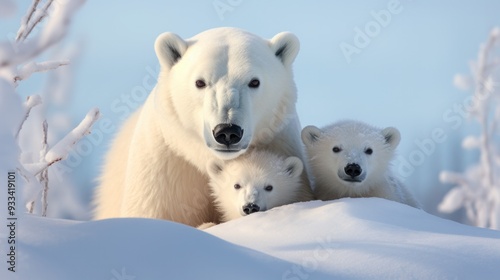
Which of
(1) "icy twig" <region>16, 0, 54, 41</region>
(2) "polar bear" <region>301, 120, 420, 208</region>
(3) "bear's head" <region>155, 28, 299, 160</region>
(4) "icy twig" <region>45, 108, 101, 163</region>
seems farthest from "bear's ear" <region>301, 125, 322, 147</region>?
(1) "icy twig" <region>16, 0, 54, 41</region>

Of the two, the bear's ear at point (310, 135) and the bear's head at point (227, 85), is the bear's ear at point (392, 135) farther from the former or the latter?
the bear's head at point (227, 85)

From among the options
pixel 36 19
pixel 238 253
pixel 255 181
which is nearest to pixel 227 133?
pixel 255 181

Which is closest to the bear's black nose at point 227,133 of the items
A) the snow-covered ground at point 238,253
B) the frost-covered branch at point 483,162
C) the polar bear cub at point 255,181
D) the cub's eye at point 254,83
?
the cub's eye at point 254,83

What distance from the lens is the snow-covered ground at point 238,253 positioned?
7.21ft

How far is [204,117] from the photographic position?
3.96 meters

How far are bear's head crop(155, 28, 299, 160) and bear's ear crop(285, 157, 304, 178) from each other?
0.68ft

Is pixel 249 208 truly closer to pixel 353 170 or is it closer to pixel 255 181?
pixel 255 181

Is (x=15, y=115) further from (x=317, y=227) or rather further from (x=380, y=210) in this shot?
(x=380, y=210)

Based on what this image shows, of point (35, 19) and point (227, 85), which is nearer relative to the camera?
point (35, 19)

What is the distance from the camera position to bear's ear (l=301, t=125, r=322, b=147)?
4578 millimetres

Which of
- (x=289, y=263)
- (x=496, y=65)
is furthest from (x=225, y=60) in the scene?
(x=496, y=65)

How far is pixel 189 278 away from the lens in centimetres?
221

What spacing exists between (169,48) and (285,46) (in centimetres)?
71

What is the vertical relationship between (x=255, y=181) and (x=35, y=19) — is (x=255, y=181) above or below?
below
